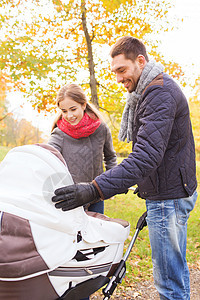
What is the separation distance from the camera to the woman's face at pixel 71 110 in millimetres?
2564

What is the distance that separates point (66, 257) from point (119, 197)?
24.4 feet

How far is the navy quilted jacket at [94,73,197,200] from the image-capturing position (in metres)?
1.60

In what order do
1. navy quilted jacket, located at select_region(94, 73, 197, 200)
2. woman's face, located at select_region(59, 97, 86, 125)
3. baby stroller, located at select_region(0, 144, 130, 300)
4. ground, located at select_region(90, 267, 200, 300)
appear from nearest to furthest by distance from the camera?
1. baby stroller, located at select_region(0, 144, 130, 300)
2. navy quilted jacket, located at select_region(94, 73, 197, 200)
3. woman's face, located at select_region(59, 97, 86, 125)
4. ground, located at select_region(90, 267, 200, 300)

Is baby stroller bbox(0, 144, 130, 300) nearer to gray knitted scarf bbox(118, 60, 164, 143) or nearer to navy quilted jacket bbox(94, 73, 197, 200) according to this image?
navy quilted jacket bbox(94, 73, 197, 200)

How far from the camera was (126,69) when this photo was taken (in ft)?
6.34

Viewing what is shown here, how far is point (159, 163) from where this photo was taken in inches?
65.5

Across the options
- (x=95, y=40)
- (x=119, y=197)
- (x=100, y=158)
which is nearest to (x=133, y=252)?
(x=100, y=158)

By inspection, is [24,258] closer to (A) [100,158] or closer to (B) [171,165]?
(B) [171,165]

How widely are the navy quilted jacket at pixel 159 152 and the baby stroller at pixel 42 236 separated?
0.27 m

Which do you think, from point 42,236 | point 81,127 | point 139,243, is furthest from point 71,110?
point 139,243

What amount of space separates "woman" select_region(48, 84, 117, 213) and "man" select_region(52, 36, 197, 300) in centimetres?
64

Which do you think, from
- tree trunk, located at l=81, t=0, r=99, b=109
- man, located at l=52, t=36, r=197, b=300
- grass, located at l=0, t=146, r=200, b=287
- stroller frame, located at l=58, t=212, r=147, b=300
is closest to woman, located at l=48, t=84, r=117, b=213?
man, located at l=52, t=36, r=197, b=300

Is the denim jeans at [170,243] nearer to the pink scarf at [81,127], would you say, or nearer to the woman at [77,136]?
the woman at [77,136]

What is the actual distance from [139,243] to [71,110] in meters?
3.21
